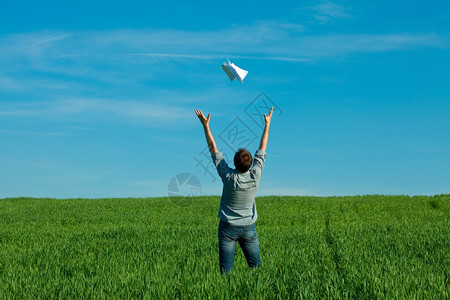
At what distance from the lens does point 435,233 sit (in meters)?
14.2

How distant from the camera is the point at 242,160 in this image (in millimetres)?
6027

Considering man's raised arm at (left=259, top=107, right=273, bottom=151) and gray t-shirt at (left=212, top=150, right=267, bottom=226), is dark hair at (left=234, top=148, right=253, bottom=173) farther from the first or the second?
man's raised arm at (left=259, top=107, right=273, bottom=151)

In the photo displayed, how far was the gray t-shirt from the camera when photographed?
241 inches

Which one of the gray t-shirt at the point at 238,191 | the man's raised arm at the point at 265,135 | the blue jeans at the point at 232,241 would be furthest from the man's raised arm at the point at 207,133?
the blue jeans at the point at 232,241

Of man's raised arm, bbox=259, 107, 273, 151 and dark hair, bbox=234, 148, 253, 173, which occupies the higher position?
man's raised arm, bbox=259, 107, 273, 151

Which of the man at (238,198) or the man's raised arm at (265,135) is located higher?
the man's raised arm at (265,135)

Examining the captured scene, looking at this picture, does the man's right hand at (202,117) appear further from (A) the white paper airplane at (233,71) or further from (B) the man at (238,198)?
(A) the white paper airplane at (233,71)

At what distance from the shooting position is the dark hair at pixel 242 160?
604 centimetres

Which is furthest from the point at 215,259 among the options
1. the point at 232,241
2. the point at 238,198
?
the point at 238,198

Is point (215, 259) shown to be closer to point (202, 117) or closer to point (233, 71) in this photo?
point (202, 117)

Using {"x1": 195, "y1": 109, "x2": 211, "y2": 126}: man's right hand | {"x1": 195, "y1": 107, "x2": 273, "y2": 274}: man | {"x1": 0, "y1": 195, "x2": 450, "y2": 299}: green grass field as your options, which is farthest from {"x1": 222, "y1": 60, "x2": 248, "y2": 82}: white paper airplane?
{"x1": 0, "y1": 195, "x2": 450, "y2": 299}: green grass field

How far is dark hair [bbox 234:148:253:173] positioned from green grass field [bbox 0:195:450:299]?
1535 millimetres

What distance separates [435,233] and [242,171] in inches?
424

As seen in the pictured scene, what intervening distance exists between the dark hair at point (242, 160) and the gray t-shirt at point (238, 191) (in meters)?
0.11
